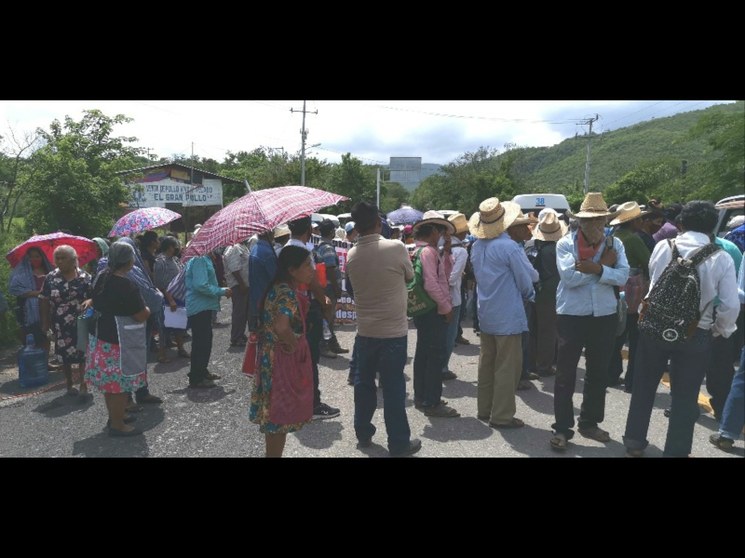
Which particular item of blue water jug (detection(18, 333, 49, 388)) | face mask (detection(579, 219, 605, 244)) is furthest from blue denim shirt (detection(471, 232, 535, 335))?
blue water jug (detection(18, 333, 49, 388))

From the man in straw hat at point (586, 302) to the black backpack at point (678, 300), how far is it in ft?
1.16

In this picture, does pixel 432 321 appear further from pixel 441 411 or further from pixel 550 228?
pixel 550 228

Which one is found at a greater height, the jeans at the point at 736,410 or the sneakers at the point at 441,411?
the jeans at the point at 736,410

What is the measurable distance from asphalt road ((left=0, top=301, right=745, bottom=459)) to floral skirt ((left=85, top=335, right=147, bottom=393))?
48cm

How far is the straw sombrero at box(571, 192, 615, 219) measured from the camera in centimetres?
407

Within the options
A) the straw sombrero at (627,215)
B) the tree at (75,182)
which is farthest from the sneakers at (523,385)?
the tree at (75,182)

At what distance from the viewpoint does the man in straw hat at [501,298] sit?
14.8 feet

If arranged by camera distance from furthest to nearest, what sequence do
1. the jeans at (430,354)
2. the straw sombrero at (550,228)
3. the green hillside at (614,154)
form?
1. the green hillside at (614,154)
2. the straw sombrero at (550,228)
3. the jeans at (430,354)

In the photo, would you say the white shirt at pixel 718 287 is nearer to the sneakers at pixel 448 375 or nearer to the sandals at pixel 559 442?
the sandals at pixel 559 442

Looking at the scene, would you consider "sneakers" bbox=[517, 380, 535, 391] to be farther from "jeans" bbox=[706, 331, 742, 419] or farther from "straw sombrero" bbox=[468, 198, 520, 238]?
"straw sombrero" bbox=[468, 198, 520, 238]

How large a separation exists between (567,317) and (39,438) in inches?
184

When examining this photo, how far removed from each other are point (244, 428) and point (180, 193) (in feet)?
89.0

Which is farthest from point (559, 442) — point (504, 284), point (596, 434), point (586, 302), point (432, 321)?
point (432, 321)

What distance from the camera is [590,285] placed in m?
4.06
